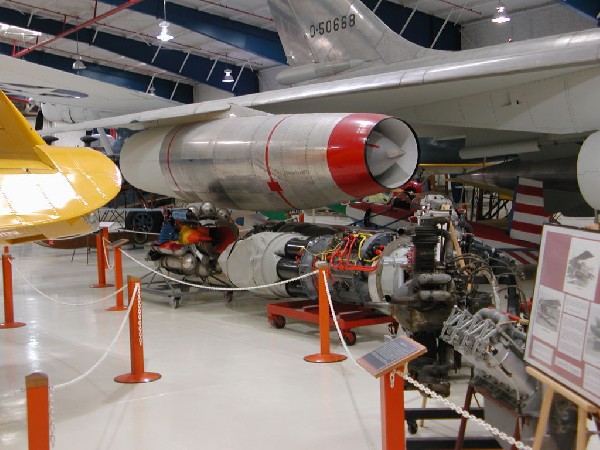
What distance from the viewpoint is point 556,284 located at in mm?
2529

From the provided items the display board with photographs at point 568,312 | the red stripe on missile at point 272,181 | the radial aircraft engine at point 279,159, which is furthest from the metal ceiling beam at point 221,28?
the display board with photographs at point 568,312

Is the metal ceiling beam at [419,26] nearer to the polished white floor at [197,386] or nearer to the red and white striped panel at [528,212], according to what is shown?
the red and white striped panel at [528,212]

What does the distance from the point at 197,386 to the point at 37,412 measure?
7.80 ft

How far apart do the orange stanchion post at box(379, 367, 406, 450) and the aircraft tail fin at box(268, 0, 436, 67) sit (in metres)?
7.52

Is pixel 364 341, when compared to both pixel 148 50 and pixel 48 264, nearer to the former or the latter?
pixel 48 264

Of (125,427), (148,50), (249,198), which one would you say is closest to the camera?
(125,427)

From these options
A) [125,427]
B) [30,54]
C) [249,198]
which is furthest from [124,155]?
[30,54]

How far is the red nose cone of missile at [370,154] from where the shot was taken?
260 inches

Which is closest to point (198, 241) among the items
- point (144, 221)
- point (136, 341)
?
point (136, 341)

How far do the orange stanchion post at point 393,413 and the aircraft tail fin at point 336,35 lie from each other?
752 centimetres

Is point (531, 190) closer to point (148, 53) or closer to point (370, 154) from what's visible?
point (370, 154)

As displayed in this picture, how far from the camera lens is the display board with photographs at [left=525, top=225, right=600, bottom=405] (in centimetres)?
226

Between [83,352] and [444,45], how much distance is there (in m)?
15.3

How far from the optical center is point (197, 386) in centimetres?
515
